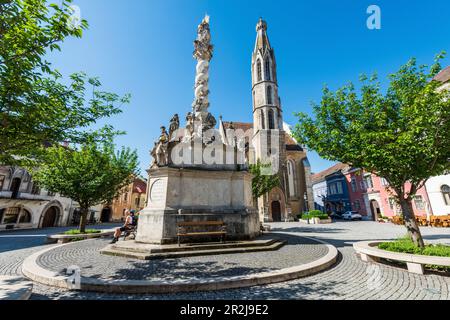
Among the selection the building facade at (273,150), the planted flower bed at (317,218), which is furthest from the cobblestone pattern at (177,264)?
the building facade at (273,150)

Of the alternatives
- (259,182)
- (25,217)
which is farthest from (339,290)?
(25,217)

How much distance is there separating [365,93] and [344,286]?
6.80m

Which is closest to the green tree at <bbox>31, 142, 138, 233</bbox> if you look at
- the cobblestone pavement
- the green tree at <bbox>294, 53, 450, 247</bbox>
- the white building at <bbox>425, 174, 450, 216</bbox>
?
the cobblestone pavement

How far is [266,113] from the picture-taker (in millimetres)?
34281

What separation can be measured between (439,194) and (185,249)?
27.1 metres

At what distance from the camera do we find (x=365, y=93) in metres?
7.69

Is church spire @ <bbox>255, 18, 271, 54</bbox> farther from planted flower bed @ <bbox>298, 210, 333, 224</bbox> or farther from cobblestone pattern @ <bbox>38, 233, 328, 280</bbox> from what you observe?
cobblestone pattern @ <bbox>38, 233, 328, 280</bbox>

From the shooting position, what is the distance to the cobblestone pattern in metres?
4.91

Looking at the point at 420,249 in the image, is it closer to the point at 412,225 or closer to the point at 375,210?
the point at 412,225

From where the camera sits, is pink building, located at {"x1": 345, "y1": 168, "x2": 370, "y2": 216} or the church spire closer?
pink building, located at {"x1": 345, "y1": 168, "x2": 370, "y2": 216}

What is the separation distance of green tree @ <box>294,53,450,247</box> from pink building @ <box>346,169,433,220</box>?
18.9m

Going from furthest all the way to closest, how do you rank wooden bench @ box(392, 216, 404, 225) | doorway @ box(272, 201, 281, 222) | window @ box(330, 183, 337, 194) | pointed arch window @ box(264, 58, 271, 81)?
window @ box(330, 183, 337, 194) → pointed arch window @ box(264, 58, 271, 81) → doorway @ box(272, 201, 281, 222) → wooden bench @ box(392, 216, 404, 225)
